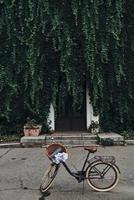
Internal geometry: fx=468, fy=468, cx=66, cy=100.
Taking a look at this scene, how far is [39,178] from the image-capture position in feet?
32.7

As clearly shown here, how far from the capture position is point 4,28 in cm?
1662

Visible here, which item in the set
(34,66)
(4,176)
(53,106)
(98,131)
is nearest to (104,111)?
(98,131)

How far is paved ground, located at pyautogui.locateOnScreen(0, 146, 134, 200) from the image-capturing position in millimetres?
8492

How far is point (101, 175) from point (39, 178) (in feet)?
5.94

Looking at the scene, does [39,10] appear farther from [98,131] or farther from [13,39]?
[98,131]

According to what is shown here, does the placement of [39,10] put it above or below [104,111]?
above

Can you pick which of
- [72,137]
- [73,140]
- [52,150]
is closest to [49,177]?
[52,150]

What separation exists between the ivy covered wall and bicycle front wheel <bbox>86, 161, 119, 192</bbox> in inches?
310

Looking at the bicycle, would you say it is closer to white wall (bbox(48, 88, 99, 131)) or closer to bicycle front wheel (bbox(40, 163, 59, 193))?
bicycle front wheel (bbox(40, 163, 59, 193))

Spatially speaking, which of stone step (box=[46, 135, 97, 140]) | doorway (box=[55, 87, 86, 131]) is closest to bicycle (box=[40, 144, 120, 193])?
stone step (box=[46, 135, 97, 140])

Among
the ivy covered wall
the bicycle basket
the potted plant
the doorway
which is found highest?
the ivy covered wall

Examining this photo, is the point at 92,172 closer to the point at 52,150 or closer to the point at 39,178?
the point at 52,150

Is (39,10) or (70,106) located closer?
(39,10)

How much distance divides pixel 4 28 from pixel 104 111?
467 centimetres
